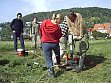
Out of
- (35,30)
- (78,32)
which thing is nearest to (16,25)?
(35,30)

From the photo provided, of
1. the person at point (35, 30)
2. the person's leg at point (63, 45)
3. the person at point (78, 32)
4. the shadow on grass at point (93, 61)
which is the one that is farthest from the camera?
the person at point (35, 30)

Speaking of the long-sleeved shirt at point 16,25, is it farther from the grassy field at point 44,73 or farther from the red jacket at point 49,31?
the red jacket at point 49,31

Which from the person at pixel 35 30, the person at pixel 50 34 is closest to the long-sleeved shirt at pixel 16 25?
the person at pixel 35 30

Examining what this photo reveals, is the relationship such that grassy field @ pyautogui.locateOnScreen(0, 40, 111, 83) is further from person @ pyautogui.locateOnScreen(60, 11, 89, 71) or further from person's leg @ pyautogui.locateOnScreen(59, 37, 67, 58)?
person's leg @ pyautogui.locateOnScreen(59, 37, 67, 58)

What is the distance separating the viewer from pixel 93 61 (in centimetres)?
1193

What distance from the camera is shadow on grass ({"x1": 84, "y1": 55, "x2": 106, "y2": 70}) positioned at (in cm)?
1128

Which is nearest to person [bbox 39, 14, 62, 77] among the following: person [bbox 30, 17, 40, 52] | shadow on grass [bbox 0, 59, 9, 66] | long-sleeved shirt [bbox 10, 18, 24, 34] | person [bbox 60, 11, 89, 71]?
person [bbox 60, 11, 89, 71]

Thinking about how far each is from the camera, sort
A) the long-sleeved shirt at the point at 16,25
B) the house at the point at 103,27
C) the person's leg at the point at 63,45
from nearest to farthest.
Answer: the person's leg at the point at 63,45 < the long-sleeved shirt at the point at 16,25 < the house at the point at 103,27

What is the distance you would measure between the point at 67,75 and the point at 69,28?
5.37 feet

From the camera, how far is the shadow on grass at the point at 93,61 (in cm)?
1128

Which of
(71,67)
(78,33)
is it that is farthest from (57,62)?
(78,33)

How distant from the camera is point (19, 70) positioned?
430 inches

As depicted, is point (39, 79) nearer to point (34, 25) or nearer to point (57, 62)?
point (57, 62)

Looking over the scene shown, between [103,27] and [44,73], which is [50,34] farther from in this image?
[103,27]
